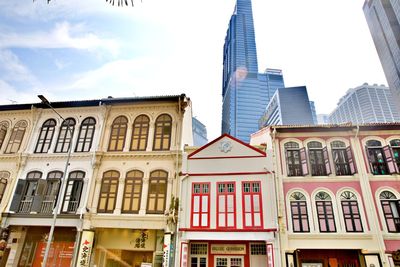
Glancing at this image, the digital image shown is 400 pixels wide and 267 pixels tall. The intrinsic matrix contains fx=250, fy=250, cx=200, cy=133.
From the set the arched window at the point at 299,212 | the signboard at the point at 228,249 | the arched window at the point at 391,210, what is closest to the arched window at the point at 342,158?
the arched window at the point at 391,210

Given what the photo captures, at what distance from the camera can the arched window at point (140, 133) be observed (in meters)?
18.9

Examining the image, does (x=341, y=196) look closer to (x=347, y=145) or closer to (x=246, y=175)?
(x=347, y=145)

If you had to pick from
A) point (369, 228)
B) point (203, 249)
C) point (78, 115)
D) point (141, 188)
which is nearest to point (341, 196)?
point (369, 228)

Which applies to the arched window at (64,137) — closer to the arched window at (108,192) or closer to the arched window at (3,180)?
the arched window at (3,180)

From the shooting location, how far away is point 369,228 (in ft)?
49.2

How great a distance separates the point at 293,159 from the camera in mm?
17438

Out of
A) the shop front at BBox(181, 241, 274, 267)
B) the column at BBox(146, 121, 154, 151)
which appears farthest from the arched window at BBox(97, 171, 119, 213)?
the shop front at BBox(181, 241, 274, 267)

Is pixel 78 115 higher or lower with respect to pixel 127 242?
higher

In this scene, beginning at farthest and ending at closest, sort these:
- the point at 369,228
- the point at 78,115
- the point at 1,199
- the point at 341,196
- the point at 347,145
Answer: the point at 78,115 → the point at 1,199 → the point at 347,145 → the point at 341,196 → the point at 369,228

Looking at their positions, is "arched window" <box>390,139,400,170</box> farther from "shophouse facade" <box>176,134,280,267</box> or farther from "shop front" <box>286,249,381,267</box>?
"shophouse facade" <box>176,134,280,267</box>

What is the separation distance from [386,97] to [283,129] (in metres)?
204

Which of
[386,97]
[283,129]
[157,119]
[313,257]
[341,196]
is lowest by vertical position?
[313,257]

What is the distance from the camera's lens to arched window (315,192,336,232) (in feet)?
50.7

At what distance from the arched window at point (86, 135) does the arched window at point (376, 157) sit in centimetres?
2008
